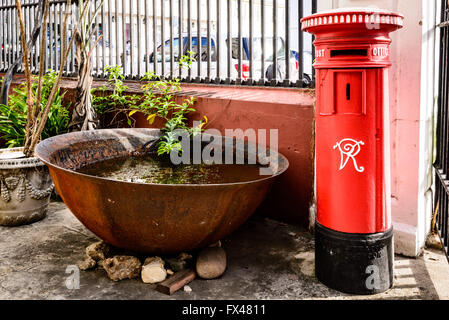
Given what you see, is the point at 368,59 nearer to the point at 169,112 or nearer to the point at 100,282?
the point at 100,282

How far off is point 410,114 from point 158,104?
2.55 m

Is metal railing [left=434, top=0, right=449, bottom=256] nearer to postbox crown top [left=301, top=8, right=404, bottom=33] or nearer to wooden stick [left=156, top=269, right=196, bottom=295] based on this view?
postbox crown top [left=301, top=8, right=404, bottom=33]

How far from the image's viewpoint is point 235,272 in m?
3.14

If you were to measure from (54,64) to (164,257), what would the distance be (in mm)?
5044

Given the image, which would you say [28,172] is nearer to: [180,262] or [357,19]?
[180,262]

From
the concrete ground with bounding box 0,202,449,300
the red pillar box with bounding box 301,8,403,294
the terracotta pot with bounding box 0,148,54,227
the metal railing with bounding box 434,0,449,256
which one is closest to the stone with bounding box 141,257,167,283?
the concrete ground with bounding box 0,202,449,300

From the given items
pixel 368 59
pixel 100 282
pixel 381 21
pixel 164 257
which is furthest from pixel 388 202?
pixel 100 282

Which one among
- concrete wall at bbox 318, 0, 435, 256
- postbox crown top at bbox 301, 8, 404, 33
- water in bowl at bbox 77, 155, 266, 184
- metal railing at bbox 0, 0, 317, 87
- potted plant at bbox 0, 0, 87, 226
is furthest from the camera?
metal railing at bbox 0, 0, 317, 87

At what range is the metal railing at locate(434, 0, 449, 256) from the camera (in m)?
3.11

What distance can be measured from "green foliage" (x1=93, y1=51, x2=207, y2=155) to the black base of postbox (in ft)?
5.14

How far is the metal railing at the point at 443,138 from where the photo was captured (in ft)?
10.2

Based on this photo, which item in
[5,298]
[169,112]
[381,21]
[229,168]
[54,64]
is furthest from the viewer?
[54,64]
